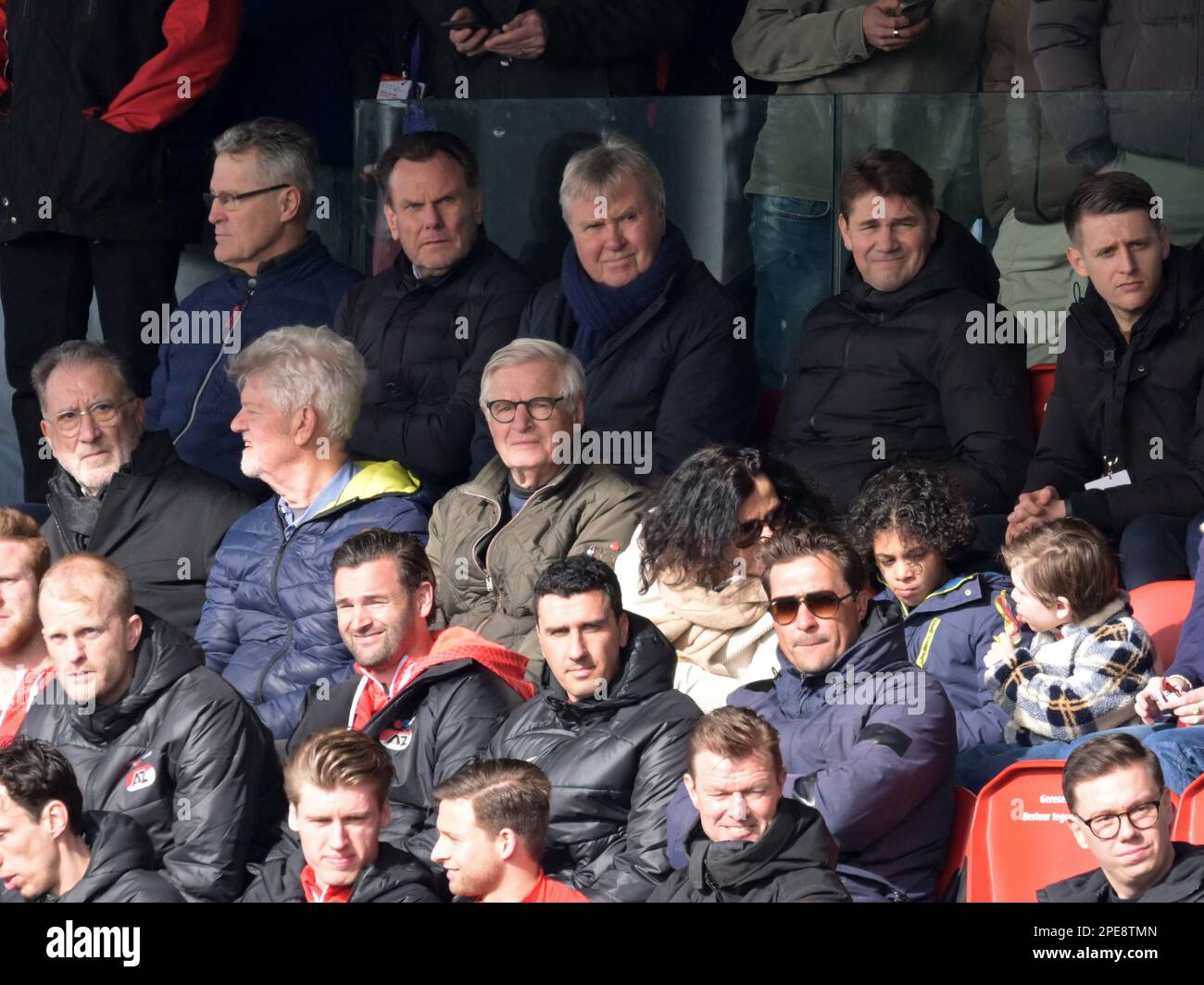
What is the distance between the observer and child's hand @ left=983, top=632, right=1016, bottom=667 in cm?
475

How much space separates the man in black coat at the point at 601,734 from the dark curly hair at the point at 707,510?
0.36m

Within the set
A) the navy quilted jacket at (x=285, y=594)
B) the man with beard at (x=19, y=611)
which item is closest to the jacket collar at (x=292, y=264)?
the navy quilted jacket at (x=285, y=594)

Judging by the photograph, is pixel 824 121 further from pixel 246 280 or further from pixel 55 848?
pixel 55 848

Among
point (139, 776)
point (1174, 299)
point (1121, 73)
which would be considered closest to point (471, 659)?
point (139, 776)

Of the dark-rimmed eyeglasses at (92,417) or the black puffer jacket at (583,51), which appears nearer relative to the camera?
the dark-rimmed eyeglasses at (92,417)

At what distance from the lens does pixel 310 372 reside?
5742 millimetres

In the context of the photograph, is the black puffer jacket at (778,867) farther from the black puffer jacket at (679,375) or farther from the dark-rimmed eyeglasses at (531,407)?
the black puffer jacket at (679,375)

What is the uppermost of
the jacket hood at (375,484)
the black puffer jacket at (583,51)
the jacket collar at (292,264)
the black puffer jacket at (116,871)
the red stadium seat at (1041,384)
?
the black puffer jacket at (583,51)

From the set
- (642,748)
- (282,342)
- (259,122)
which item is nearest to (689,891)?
(642,748)

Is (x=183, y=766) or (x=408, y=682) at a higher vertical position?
(x=408, y=682)

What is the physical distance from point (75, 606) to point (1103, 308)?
267 centimetres

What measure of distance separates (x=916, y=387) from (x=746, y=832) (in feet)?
6.84

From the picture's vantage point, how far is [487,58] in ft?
22.9

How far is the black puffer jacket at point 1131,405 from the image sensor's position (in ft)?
17.9
